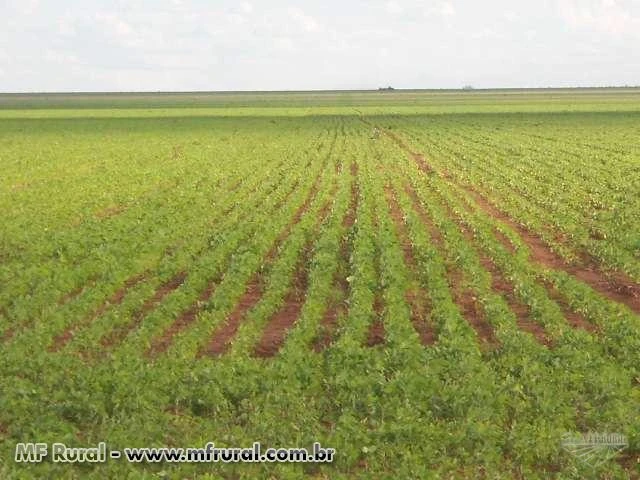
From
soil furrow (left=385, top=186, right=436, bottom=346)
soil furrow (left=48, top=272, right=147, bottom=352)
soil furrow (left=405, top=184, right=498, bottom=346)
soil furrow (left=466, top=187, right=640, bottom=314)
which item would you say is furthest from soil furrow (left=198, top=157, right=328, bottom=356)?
soil furrow (left=466, top=187, right=640, bottom=314)

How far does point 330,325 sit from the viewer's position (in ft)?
38.5

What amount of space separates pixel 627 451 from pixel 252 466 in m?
4.63

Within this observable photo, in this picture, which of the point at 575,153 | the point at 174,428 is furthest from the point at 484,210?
the point at 575,153

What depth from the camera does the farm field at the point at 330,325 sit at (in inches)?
307

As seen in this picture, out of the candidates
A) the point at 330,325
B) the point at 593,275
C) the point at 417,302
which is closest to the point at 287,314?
the point at 330,325

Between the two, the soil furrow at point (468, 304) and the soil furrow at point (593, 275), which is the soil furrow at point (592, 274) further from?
the soil furrow at point (468, 304)

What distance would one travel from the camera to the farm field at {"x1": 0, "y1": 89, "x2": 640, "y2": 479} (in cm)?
780

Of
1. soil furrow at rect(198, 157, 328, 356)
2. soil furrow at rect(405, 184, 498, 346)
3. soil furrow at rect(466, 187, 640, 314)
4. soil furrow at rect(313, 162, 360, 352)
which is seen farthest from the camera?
soil furrow at rect(466, 187, 640, 314)

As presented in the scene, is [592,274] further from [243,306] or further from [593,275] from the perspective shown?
[243,306]

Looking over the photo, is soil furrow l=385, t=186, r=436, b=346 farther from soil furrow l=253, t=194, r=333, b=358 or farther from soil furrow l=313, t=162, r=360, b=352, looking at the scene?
soil furrow l=253, t=194, r=333, b=358

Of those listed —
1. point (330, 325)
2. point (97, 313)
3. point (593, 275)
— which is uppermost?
point (593, 275)

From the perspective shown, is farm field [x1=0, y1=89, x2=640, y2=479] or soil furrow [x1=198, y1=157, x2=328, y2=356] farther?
soil furrow [x1=198, y1=157, x2=328, y2=356]

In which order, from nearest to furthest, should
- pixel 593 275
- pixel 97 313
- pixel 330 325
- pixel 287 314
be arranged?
pixel 330 325 < pixel 287 314 < pixel 97 313 < pixel 593 275

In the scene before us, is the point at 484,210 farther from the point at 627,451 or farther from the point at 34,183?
the point at 34,183
